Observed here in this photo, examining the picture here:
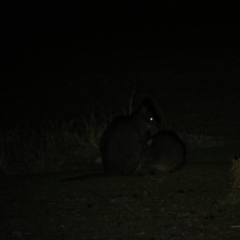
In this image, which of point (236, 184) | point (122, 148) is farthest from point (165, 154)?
point (236, 184)

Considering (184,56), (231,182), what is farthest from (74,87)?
(231,182)

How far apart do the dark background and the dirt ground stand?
4 centimetres

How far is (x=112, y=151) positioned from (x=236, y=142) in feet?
6.40

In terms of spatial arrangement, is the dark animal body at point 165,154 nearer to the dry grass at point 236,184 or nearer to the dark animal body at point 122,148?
the dark animal body at point 122,148

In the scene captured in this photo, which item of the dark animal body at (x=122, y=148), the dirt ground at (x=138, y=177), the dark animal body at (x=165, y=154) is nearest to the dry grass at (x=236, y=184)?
the dirt ground at (x=138, y=177)

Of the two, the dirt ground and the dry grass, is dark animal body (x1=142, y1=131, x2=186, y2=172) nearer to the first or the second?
the dirt ground

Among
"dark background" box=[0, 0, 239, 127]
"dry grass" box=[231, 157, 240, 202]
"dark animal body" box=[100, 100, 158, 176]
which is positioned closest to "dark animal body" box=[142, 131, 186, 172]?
"dark animal body" box=[100, 100, 158, 176]

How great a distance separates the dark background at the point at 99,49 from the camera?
11805 millimetres

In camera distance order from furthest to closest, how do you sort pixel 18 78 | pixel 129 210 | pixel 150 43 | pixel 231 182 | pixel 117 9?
pixel 117 9
pixel 150 43
pixel 18 78
pixel 231 182
pixel 129 210

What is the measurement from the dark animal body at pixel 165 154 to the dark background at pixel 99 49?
9.52 ft

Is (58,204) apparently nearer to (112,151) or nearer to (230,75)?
(112,151)

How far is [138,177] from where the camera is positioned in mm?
7328

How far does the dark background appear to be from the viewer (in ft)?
38.7

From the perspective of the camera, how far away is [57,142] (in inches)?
361
